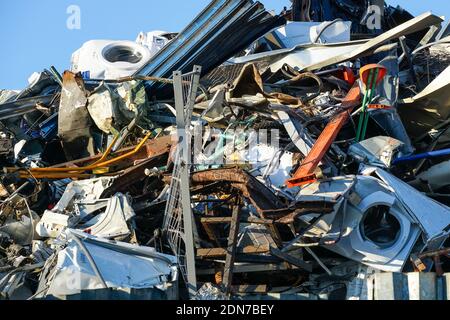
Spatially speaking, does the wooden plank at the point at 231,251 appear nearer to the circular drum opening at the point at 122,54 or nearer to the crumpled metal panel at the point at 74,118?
the crumpled metal panel at the point at 74,118

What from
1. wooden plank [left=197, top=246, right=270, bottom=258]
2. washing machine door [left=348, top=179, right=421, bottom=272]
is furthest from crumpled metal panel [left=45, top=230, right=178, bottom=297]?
washing machine door [left=348, top=179, right=421, bottom=272]

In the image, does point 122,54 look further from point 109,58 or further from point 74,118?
point 74,118

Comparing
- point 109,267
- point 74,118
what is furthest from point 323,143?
point 74,118

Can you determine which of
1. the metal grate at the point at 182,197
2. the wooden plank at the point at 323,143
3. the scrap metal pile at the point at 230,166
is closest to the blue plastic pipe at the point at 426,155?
the scrap metal pile at the point at 230,166

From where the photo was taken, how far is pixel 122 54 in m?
13.9

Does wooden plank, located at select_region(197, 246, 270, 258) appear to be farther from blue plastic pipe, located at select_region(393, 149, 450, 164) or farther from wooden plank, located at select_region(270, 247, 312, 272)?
blue plastic pipe, located at select_region(393, 149, 450, 164)

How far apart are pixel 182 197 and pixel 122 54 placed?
5.95 meters

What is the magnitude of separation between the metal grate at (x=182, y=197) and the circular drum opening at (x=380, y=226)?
6.47 ft

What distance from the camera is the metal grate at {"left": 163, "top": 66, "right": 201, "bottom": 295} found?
8.27 m

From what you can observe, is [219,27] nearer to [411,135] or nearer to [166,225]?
[411,135]

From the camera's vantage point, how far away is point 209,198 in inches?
379

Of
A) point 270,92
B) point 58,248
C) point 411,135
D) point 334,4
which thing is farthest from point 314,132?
point 334,4

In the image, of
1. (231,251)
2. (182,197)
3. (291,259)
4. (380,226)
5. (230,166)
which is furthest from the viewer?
(230,166)

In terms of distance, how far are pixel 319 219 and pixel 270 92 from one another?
2751 mm
